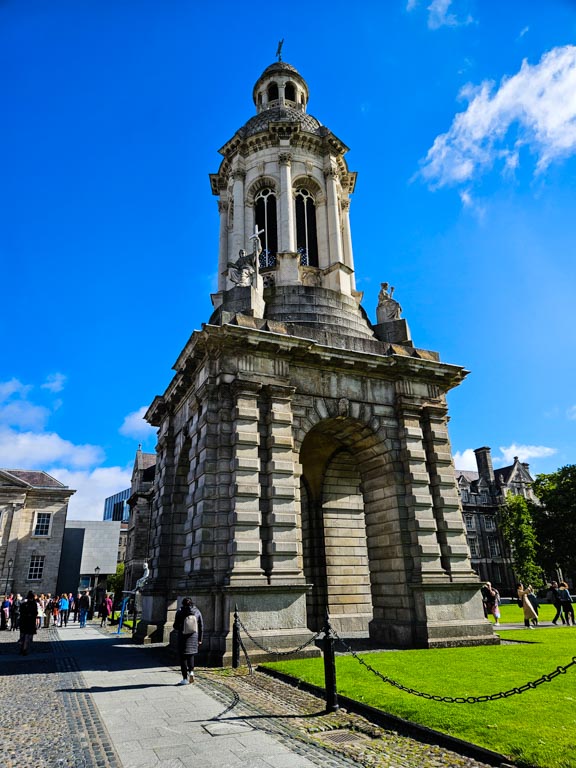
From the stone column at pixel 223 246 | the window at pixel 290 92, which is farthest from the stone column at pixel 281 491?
the window at pixel 290 92

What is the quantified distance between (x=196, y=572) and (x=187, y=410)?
731 centimetres

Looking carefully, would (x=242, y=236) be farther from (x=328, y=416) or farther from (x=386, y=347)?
(x=328, y=416)

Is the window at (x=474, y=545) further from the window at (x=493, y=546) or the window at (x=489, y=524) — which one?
the window at (x=489, y=524)

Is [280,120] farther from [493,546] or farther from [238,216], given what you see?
[493,546]

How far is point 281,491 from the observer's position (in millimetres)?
16328

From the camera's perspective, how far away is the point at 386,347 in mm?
20750

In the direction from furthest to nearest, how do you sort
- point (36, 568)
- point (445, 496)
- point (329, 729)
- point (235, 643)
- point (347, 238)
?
point (36, 568) → point (347, 238) → point (445, 496) → point (235, 643) → point (329, 729)

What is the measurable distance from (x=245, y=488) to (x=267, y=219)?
1680 cm

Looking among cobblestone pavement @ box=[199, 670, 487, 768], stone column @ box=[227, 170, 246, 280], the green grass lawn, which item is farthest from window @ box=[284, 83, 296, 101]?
cobblestone pavement @ box=[199, 670, 487, 768]

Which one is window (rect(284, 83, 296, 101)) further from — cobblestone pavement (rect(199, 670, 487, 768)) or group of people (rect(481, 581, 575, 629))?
cobblestone pavement (rect(199, 670, 487, 768))

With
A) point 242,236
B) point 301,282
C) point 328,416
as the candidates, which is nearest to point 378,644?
point 328,416

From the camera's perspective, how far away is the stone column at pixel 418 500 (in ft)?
57.7

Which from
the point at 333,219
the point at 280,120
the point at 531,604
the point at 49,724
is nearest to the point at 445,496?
the point at 531,604

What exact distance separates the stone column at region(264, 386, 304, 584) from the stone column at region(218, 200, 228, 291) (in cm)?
1204
